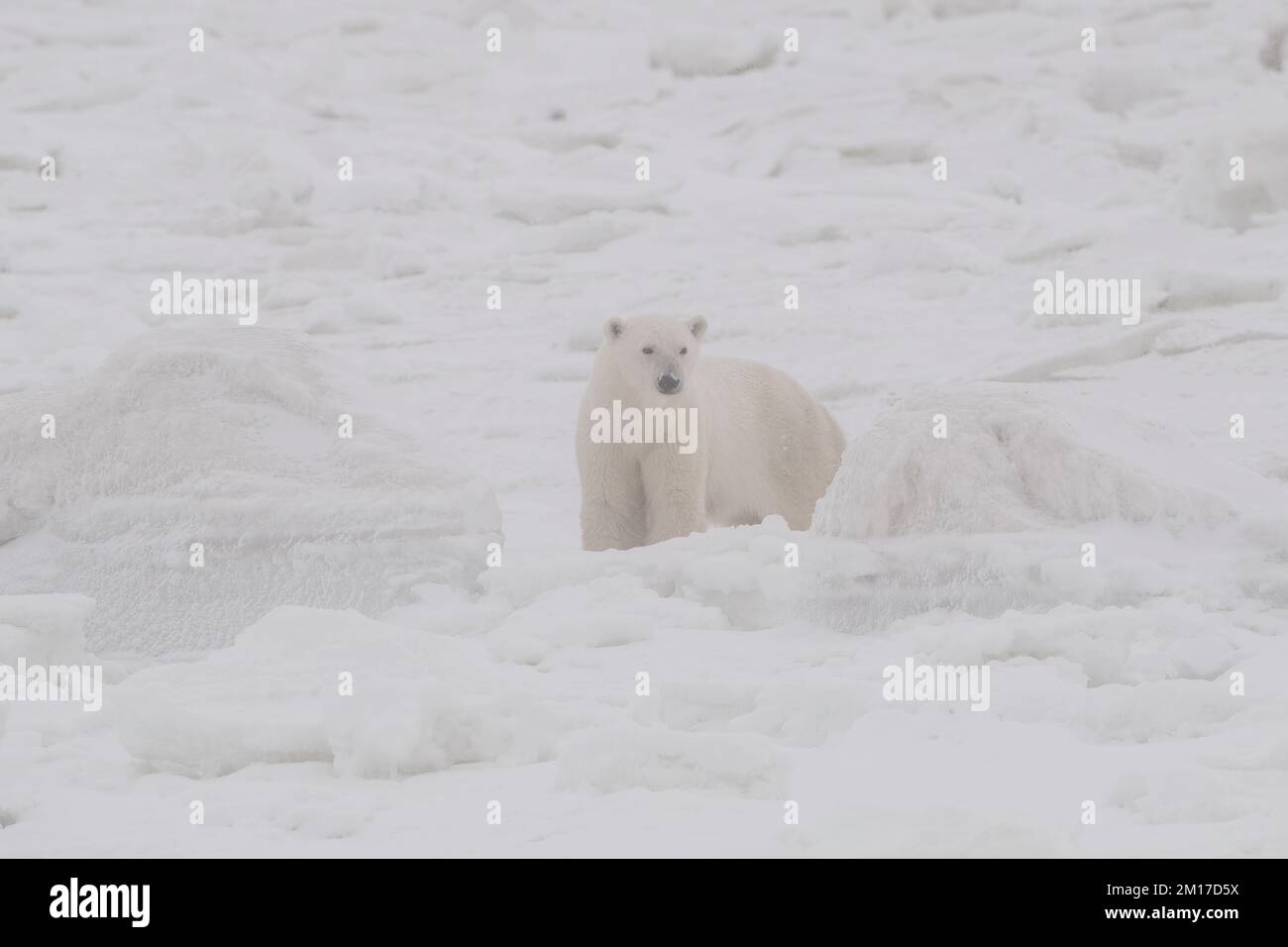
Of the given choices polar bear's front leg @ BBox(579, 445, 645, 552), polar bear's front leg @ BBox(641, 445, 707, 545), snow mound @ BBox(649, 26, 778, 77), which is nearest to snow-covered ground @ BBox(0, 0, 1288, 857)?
polar bear's front leg @ BBox(579, 445, 645, 552)

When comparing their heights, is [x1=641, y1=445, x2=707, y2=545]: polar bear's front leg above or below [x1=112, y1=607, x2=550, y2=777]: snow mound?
above

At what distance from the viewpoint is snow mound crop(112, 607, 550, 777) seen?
3156 mm

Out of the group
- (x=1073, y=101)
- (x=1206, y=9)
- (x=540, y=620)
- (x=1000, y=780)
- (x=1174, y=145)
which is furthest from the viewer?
(x=1206, y=9)

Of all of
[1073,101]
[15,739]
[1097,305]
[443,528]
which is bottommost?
[15,739]

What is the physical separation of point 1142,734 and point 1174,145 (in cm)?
1012

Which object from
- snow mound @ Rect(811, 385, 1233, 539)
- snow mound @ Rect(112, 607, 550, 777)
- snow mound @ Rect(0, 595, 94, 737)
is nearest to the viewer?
snow mound @ Rect(112, 607, 550, 777)

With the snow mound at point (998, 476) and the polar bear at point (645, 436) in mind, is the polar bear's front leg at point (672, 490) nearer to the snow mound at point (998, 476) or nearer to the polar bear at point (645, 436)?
the polar bear at point (645, 436)

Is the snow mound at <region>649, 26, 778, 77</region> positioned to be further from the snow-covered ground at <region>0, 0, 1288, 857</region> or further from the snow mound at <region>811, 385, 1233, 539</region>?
the snow mound at <region>811, 385, 1233, 539</region>

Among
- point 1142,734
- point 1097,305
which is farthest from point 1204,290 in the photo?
point 1142,734

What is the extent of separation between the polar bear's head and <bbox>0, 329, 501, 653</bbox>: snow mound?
4.15 feet

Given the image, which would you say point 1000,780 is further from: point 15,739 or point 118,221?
point 118,221

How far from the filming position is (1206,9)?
47.9 feet

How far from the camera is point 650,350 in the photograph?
6.19 m

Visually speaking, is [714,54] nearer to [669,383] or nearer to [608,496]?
[608,496]
